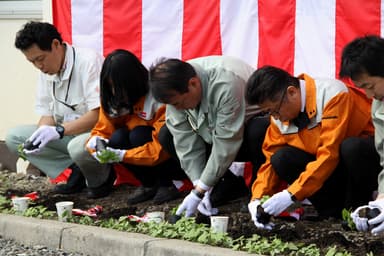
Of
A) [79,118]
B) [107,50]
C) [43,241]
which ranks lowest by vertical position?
[43,241]

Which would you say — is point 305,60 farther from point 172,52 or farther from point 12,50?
point 12,50

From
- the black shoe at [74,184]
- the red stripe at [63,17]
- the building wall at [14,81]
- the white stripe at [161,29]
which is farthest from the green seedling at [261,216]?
the building wall at [14,81]

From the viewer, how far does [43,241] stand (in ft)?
13.0

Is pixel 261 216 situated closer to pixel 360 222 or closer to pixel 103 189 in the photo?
pixel 360 222

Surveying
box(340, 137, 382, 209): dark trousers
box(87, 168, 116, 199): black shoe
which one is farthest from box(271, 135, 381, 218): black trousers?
box(87, 168, 116, 199): black shoe

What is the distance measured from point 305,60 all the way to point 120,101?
0.99 m

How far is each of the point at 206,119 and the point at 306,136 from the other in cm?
53

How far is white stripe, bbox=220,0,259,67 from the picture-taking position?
464cm

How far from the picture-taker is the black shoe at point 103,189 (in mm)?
4875

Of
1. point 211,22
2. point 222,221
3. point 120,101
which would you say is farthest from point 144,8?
point 222,221

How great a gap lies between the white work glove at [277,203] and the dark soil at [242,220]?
0.09 meters

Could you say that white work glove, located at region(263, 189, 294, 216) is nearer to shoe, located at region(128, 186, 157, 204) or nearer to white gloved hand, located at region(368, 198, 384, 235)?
white gloved hand, located at region(368, 198, 384, 235)

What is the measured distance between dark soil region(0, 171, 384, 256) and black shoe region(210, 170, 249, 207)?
0.11 ft

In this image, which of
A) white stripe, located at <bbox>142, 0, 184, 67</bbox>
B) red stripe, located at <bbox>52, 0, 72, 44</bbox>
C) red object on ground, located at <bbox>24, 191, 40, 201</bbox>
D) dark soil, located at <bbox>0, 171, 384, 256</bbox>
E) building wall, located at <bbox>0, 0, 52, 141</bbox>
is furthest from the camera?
building wall, located at <bbox>0, 0, 52, 141</bbox>
